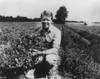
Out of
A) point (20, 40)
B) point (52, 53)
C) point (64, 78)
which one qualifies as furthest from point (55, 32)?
point (64, 78)

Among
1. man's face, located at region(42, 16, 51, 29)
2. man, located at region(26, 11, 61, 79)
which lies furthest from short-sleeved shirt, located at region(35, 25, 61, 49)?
man's face, located at region(42, 16, 51, 29)

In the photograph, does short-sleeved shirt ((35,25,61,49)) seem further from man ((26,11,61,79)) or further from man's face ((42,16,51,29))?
man's face ((42,16,51,29))

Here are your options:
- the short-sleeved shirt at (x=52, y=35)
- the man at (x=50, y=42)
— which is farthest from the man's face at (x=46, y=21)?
the short-sleeved shirt at (x=52, y=35)

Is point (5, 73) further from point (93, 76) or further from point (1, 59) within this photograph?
point (93, 76)

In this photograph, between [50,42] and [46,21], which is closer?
[46,21]

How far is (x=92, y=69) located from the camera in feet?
13.5

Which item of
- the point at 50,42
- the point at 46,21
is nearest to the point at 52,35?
the point at 50,42

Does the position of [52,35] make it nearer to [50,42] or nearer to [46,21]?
[50,42]

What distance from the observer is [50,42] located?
11.3 ft

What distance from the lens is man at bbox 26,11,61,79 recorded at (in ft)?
10.5

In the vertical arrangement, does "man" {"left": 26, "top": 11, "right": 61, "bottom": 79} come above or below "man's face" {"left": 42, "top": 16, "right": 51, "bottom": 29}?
below

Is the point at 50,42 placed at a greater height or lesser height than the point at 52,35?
lesser

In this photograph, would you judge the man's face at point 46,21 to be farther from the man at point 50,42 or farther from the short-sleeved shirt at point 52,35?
the short-sleeved shirt at point 52,35

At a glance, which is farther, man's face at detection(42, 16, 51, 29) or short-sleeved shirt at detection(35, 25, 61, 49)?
short-sleeved shirt at detection(35, 25, 61, 49)
